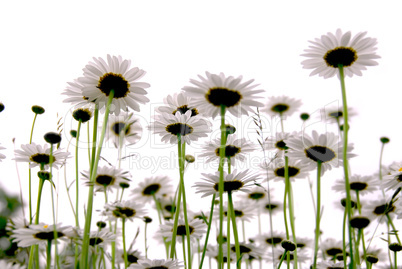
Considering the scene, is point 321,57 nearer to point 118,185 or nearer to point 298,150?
point 298,150

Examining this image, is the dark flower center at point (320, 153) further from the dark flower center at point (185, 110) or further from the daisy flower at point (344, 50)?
the dark flower center at point (185, 110)

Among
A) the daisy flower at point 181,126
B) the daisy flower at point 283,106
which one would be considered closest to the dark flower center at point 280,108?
the daisy flower at point 283,106

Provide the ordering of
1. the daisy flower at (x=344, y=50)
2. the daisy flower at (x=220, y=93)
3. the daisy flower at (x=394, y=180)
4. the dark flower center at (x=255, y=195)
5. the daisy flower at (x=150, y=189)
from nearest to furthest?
the daisy flower at (x=220, y=93)
the daisy flower at (x=344, y=50)
the daisy flower at (x=394, y=180)
the daisy flower at (x=150, y=189)
the dark flower center at (x=255, y=195)

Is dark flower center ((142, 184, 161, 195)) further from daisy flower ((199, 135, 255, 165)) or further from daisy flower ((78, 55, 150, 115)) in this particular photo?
daisy flower ((78, 55, 150, 115))

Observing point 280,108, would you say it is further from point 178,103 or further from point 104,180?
point 104,180

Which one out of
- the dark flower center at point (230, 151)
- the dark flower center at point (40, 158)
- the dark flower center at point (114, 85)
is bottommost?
the dark flower center at point (40, 158)

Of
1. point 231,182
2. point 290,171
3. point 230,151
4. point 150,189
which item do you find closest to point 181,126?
point 231,182
